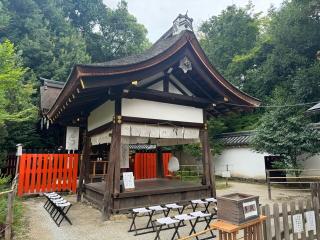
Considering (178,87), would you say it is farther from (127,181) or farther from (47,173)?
(47,173)

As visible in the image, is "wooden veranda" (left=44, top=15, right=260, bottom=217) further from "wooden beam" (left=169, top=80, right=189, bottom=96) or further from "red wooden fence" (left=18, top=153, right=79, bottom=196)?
"red wooden fence" (left=18, top=153, right=79, bottom=196)

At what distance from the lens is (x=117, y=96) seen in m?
6.68

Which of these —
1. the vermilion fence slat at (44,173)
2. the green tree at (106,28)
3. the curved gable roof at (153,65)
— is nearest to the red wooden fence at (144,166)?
the vermilion fence slat at (44,173)

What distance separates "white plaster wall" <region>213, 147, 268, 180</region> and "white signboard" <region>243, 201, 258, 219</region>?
13930mm

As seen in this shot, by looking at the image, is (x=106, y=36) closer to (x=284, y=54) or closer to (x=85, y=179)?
(x=284, y=54)

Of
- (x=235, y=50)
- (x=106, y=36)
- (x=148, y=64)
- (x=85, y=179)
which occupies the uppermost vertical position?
(x=106, y=36)

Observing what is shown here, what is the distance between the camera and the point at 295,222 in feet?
14.0

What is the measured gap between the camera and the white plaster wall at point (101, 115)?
722 cm

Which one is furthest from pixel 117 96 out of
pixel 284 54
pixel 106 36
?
pixel 106 36

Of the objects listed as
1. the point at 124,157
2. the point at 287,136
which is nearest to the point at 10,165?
the point at 124,157

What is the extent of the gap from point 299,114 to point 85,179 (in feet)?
36.2

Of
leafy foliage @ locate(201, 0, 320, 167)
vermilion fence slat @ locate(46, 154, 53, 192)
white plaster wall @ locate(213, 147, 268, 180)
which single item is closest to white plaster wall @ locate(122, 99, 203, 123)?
vermilion fence slat @ locate(46, 154, 53, 192)

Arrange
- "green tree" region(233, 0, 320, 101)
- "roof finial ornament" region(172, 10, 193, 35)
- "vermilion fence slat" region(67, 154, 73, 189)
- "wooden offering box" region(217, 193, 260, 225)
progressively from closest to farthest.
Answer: "wooden offering box" region(217, 193, 260, 225) < "roof finial ornament" region(172, 10, 193, 35) < "vermilion fence slat" region(67, 154, 73, 189) < "green tree" region(233, 0, 320, 101)

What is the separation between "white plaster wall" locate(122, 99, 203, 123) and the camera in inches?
273
